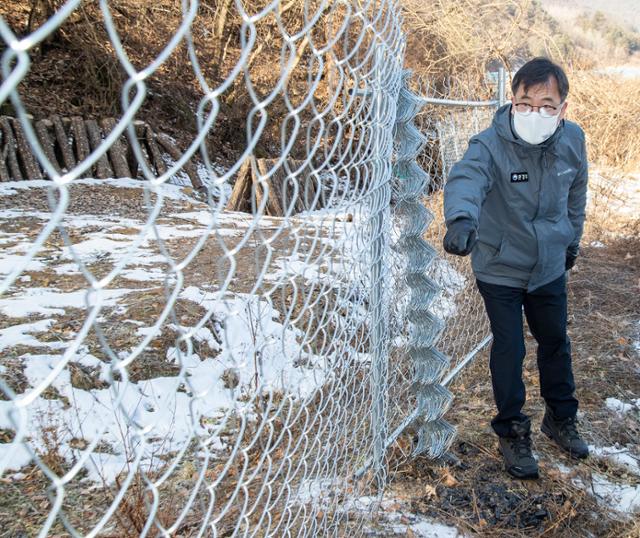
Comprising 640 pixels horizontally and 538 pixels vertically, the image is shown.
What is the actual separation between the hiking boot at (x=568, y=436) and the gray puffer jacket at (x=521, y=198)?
727 millimetres

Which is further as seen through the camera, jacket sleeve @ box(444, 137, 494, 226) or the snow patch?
the snow patch

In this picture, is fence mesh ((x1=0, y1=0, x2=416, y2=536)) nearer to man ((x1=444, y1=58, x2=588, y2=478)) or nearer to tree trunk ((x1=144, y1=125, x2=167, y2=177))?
man ((x1=444, y1=58, x2=588, y2=478))

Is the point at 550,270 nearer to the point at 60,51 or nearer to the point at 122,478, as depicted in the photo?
the point at 122,478

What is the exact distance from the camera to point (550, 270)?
2.33 m

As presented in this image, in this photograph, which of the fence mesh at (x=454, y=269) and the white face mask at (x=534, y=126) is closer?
the white face mask at (x=534, y=126)

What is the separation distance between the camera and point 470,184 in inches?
83.4

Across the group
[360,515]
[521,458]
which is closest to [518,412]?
[521,458]

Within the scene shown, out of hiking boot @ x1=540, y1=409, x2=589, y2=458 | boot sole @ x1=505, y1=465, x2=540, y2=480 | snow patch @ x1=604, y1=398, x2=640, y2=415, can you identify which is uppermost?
hiking boot @ x1=540, y1=409, x2=589, y2=458

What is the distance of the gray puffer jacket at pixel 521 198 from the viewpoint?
227 cm

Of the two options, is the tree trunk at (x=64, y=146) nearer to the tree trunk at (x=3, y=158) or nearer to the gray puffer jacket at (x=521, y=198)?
the tree trunk at (x=3, y=158)

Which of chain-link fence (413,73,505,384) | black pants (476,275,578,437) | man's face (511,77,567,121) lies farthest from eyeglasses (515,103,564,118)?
chain-link fence (413,73,505,384)

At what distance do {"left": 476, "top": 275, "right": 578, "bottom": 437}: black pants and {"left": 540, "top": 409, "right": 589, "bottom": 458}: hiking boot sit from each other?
158 millimetres

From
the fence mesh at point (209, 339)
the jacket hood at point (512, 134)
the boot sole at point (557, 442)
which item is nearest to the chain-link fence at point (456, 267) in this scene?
the fence mesh at point (209, 339)

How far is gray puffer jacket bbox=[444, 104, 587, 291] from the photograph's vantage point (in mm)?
2268
